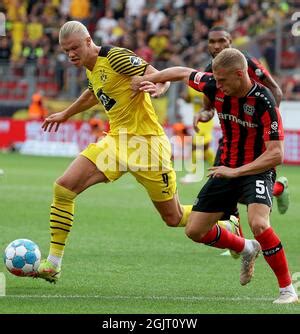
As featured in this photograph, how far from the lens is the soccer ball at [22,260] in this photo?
27.5 feet

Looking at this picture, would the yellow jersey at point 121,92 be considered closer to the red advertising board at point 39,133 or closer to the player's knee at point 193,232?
the player's knee at point 193,232

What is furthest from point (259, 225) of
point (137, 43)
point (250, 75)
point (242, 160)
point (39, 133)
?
point (137, 43)

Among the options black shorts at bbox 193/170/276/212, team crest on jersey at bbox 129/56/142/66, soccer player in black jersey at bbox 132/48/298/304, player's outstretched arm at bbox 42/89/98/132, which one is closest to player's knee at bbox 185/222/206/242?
soccer player in black jersey at bbox 132/48/298/304

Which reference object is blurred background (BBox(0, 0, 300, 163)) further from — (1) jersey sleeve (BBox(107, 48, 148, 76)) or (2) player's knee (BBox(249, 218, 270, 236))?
(2) player's knee (BBox(249, 218, 270, 236))

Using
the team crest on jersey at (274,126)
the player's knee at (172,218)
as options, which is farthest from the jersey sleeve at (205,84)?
the player's knee at (172,218)

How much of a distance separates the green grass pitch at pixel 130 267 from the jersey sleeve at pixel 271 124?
4.25 ft

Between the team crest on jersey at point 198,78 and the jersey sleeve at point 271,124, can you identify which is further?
the team crest on jersey at point 198,78

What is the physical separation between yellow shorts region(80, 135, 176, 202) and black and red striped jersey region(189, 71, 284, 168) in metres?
0.90

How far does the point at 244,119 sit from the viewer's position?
26.6ft

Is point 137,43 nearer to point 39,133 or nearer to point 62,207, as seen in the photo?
point 39,133

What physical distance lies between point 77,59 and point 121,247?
9.53 feet

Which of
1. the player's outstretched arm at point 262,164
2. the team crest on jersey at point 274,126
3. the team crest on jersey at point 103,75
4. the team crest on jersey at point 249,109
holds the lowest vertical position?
the player's outstretched arm at point 262,164

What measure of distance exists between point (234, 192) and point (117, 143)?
140cm
